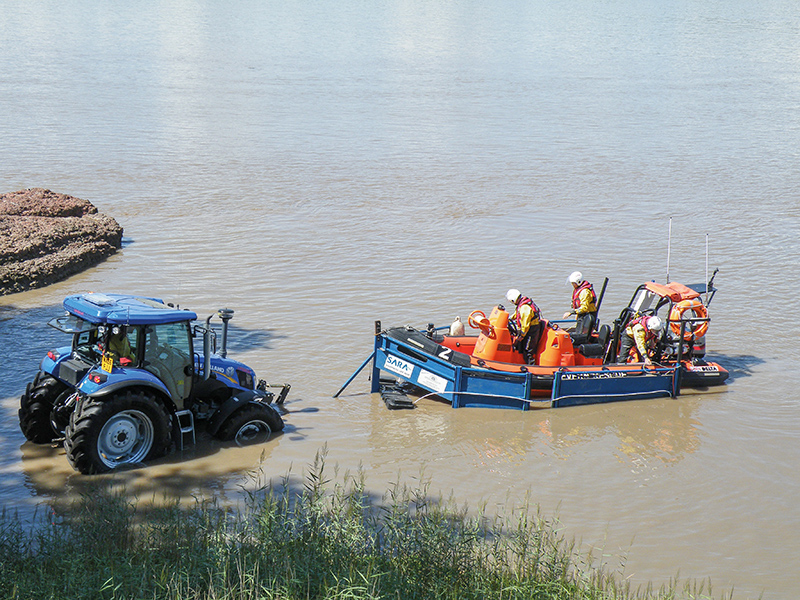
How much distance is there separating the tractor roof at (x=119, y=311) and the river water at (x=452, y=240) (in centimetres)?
169

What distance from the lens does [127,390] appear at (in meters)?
9.59

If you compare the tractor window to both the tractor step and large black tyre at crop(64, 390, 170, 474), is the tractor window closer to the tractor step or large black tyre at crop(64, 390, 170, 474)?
the tractor step

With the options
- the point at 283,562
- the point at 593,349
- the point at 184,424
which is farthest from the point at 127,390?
the point at 593,349

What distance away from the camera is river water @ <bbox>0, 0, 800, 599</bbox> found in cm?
1029

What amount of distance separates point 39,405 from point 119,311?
1656 millimetres

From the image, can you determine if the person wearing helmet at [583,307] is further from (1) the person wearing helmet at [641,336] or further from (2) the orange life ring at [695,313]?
(2) the orange life ring at [695,313]

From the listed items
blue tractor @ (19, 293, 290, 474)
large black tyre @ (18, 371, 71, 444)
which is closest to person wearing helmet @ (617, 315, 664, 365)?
blue tractor @ (19, 293, 290, 474)

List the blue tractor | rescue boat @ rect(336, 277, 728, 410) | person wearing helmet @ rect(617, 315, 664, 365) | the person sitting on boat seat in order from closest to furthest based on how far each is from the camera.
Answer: the blue tractor
rescue boat @ rect(336, 277, 728, 410)
the person sitting on boat seat
person wearing helmet @ rect(617, 315, 664, 365)

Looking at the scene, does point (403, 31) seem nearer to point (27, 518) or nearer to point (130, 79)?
point (130, 79)

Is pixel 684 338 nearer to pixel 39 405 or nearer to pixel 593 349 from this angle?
pixel 593 349

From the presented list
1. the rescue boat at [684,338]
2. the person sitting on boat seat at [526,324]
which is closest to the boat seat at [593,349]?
the rescue boat at [684,338]

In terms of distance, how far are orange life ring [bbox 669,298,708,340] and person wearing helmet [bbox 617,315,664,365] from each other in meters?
0.24

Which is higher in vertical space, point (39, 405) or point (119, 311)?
point (119, 311)

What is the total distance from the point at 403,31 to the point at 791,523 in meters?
84.2
